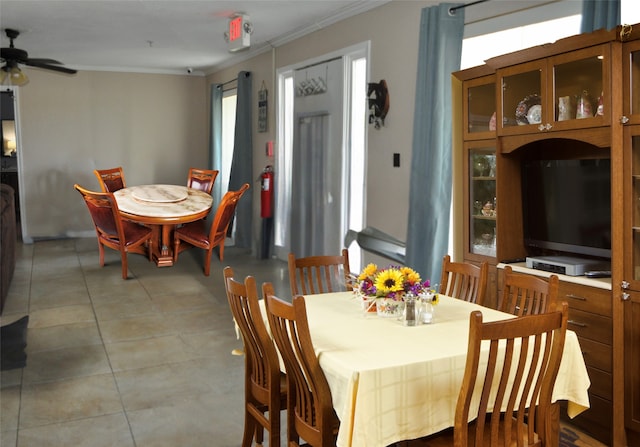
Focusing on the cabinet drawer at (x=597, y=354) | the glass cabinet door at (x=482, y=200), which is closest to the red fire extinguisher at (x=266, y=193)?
the glass cabinet door at (x=482, y=200)

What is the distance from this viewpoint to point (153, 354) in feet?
13.4

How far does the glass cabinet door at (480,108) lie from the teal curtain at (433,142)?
45cm

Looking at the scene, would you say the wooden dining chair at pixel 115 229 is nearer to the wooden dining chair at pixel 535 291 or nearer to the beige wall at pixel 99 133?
the beige wall at pixel 99 133

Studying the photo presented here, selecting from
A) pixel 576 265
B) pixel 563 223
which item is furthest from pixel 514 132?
pixel 576 265

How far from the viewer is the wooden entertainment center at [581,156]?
2662 millimetres

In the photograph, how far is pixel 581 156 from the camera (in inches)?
128

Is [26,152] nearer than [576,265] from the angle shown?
No

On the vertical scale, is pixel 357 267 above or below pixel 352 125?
below

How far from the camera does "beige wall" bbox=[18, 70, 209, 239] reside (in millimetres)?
9477

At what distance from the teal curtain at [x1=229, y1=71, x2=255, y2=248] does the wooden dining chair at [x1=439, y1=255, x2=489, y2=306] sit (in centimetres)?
540

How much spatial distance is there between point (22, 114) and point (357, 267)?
20.5 ft

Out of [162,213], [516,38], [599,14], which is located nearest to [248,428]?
[599,14]

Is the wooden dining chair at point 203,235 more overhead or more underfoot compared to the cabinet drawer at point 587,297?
more overhead

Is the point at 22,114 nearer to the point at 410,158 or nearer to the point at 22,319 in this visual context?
the point at 22,319
